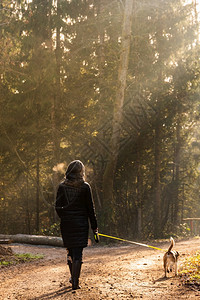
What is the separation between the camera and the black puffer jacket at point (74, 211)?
5941 millimetres

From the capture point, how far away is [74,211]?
19.6ft

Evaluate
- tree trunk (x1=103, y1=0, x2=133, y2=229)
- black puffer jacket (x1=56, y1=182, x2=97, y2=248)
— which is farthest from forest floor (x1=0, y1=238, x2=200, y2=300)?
tree trunk (x1=103, y1=0, x2=133, y2=229)

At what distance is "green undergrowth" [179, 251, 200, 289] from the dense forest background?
7.60m

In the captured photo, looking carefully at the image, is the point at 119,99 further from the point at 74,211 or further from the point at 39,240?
the point at 74,211

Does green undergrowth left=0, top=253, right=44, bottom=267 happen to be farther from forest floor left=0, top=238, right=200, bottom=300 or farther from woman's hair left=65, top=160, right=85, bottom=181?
woman's hair left=65, top=160, right=85, bottom=181

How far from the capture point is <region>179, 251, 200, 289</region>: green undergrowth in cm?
595

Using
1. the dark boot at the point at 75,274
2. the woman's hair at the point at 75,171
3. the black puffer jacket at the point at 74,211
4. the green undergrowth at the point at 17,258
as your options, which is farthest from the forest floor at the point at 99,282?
the woman's hair at the point at 75,171

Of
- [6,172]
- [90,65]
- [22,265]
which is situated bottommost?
[22,265]

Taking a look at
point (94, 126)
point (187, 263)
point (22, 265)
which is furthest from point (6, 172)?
point (187, 263)

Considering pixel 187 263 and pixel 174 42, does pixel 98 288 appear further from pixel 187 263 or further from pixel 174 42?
pixel 174 42

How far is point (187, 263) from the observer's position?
7434mm

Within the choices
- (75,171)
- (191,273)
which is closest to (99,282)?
(191,273)

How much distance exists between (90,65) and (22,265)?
33.4 feet

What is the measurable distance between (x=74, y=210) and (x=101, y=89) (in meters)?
11.5
